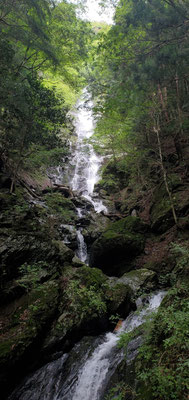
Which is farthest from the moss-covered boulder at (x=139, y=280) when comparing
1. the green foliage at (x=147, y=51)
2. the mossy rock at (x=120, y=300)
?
the green foliage at (x=147, y=51)

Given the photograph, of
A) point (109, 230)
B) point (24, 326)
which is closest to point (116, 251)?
point (109, 230)

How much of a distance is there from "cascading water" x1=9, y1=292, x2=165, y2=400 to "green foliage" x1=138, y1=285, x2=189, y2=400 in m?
0.59

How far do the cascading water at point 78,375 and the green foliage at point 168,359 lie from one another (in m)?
0.59

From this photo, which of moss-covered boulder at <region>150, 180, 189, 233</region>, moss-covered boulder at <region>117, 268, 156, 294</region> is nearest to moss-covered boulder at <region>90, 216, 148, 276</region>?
moss-covered boulder at <region>150, 180, 189, 233</region>

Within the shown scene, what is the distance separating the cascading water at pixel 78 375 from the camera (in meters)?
4.14

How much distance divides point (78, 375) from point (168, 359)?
9.41 feet

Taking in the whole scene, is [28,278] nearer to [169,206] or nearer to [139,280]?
[139,280]

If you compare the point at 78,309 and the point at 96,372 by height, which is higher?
the point at 78,309

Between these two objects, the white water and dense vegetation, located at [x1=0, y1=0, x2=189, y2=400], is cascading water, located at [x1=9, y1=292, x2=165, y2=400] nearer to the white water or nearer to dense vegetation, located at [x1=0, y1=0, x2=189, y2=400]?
the white water

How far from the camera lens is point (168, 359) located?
2.71 m

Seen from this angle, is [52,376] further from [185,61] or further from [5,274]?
[185,61]

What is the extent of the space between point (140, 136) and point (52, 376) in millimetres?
10758

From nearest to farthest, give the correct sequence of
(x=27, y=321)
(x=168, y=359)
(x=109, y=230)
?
(x=168, y=359) → (x=27, y=321) → (x=109, y=230)

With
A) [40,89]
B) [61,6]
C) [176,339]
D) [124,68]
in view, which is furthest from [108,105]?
[176,339]
